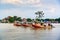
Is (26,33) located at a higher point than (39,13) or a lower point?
lower

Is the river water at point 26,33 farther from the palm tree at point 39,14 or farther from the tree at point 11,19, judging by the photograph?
the palm tree at point 39,14

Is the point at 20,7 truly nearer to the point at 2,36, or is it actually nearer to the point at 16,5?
the point at 16,5

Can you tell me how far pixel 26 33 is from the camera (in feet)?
8.54

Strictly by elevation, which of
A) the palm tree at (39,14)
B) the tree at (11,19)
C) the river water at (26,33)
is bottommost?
the river water at (26,33)

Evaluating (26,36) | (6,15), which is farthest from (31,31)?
(6,15)

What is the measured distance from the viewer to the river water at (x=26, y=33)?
8.38ft

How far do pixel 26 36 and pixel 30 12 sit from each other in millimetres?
380

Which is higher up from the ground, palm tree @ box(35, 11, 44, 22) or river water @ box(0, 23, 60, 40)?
palm tree @ box(35, 11, 44, 22)

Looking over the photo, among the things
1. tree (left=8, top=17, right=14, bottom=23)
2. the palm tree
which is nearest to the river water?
tree (left=8, top=17, right=14, bottom=23)

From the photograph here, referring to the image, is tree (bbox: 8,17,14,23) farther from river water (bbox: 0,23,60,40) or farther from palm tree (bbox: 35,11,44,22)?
palm tree (bbox: 35,11,44,22)

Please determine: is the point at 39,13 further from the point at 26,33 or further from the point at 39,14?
the point at 26,33

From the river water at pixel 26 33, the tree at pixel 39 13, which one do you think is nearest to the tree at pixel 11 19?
the river water at pixel 26 33

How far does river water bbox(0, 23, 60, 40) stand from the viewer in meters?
2.55

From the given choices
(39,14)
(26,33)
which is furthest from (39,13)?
(26,33)
